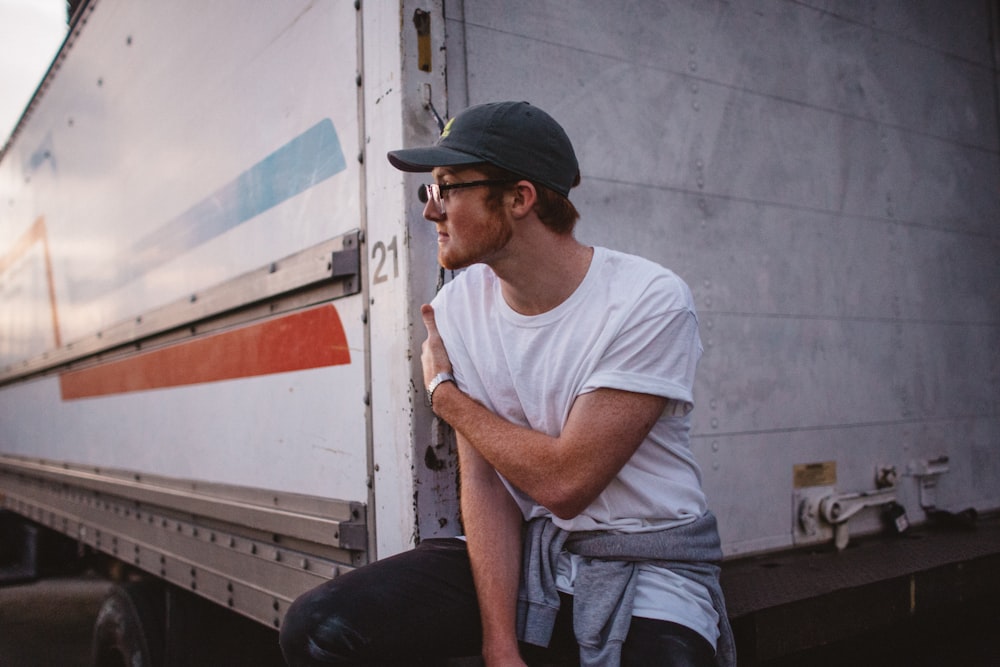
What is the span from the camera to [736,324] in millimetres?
2445

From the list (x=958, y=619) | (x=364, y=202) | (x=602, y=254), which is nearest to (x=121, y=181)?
(x=364, y=202)

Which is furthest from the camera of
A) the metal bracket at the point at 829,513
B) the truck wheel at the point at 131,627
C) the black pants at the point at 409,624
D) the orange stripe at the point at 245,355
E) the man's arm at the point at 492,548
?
the truck wheel at the point at 131,627

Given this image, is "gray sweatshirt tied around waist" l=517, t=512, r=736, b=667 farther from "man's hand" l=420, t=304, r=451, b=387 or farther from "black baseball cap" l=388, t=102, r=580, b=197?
"black baseball cap" l=388, t=102, r=580, b=197

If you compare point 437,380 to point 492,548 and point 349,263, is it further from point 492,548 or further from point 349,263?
point 349,263

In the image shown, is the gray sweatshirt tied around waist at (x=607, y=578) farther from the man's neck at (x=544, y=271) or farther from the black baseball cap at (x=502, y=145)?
the black baseball cap at (x=502, y=145)

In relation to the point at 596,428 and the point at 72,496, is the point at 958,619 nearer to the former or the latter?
the point at 596,428

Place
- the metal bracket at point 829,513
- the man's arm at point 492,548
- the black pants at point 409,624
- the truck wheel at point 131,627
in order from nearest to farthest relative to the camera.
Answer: the black pants at point 409,624, the man's arm at point 492,548, the metal bracket at point 829,513, the truck wheel at point 131,627

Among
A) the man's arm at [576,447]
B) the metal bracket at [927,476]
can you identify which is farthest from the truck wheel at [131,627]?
the metal bracket at [927,476]

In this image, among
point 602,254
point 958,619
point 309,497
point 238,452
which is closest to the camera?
point 602,254

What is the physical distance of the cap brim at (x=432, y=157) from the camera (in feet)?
5.65

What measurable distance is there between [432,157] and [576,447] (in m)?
0.66

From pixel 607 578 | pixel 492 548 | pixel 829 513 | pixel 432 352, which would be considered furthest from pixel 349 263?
pixel 829 513

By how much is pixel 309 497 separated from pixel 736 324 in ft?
4.30

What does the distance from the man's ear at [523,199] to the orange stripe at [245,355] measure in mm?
645
